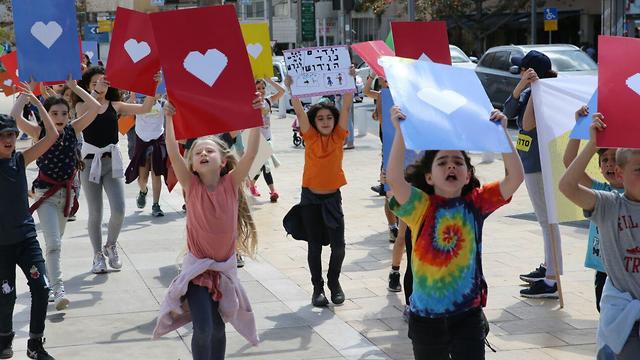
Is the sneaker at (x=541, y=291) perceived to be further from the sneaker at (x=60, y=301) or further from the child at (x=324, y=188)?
the sneaker at (x=60, y=301)

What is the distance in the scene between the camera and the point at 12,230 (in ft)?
20.5

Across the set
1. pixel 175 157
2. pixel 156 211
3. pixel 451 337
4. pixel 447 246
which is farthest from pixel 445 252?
pixel 156 211

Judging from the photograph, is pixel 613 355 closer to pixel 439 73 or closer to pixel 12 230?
pixel 439 73

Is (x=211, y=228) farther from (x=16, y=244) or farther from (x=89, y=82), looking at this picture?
(x=89, y=82)

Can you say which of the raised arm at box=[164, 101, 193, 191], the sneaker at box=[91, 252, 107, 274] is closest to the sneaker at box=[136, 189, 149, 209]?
the sneaker at box=[91, 252, 107, 274]

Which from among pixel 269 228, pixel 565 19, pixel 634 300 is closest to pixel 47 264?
pixel 269 228

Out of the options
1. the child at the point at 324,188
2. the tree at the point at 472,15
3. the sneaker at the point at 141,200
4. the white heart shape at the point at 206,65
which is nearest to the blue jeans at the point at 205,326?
the white heart shape at the point at 206,65

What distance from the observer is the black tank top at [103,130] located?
904 centimetres

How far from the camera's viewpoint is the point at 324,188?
309 inches

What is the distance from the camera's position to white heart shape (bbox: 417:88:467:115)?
15.1 feet

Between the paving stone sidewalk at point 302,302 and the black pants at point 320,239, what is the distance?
0.94 ft

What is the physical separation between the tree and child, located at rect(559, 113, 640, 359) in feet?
136

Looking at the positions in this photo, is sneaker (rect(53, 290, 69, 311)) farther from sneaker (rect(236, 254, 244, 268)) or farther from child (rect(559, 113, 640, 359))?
child (rect(559, 113, 640, 359))

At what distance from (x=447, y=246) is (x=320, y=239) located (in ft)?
10.9
